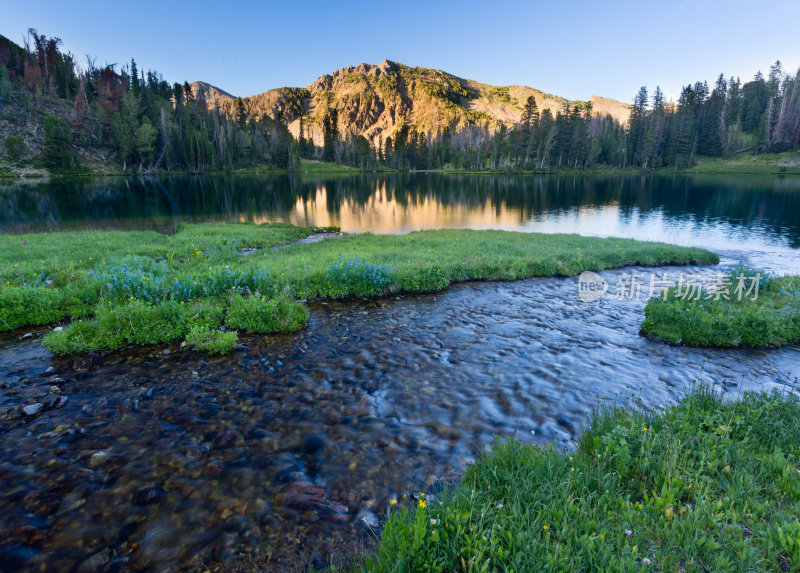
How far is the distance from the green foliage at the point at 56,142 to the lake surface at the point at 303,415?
516ft

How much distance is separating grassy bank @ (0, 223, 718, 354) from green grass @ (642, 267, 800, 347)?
7.14 meters

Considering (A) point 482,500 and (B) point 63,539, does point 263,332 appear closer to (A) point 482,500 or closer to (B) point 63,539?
(B) point 63,539

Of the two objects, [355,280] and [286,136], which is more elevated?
[286,136]

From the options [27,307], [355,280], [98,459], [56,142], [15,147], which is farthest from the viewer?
[56,142]

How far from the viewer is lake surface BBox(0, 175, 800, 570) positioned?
5770 millimetres

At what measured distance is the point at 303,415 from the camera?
28.8 feet

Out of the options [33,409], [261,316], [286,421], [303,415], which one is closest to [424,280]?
[261,316]

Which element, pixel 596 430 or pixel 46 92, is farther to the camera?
pixel 46 92

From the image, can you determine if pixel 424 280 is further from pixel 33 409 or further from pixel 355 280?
pixel 33 409

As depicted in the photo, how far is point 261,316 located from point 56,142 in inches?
6426

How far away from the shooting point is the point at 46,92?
15512cm

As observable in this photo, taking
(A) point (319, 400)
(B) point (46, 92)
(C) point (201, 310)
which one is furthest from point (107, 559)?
(B) point (46, 92)

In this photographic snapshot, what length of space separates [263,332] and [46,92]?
709 ft

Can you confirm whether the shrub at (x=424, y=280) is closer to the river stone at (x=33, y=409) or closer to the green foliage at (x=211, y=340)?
the green foliage at (x=211, y=340)
